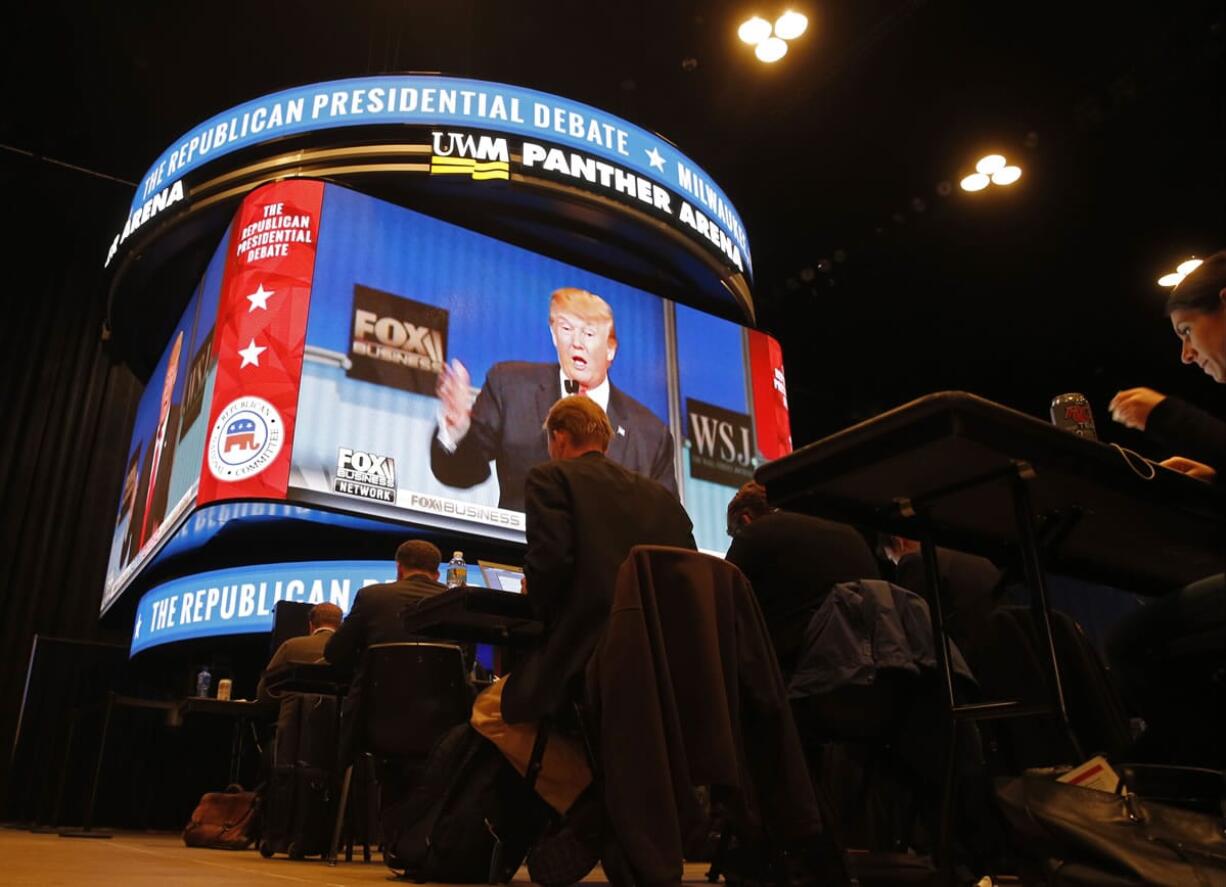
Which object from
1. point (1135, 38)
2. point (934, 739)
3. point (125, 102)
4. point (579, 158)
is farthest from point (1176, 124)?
point (125, 102)

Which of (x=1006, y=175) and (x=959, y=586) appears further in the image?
(x=1006, y=175)

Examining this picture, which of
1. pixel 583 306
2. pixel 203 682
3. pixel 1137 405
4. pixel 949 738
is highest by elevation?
pixel 583 306

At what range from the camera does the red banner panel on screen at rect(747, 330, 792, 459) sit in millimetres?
7246

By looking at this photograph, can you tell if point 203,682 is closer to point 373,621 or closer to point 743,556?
point 373,621

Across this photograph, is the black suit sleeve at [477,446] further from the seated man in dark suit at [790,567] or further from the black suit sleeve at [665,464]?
the seated man in dark suit at [790,567]

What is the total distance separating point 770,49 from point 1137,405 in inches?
196

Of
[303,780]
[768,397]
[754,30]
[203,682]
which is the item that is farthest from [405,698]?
[768,397]

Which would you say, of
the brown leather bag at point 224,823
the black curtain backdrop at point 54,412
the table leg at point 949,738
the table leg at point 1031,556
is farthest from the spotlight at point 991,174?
the black curtain backdrop at point 54,412

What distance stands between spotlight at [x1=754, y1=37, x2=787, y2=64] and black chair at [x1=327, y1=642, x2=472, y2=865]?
14.4ft

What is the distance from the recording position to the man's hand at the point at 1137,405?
1.55 m

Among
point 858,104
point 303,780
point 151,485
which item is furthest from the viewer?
point 151,485

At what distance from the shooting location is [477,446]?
587 cm

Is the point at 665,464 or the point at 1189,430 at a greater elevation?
the point at 665,464

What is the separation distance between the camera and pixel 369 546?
6.14m
